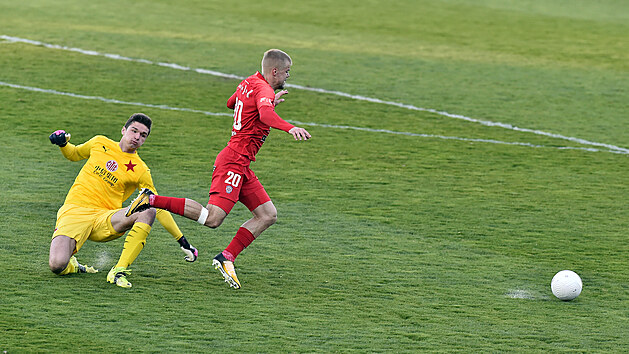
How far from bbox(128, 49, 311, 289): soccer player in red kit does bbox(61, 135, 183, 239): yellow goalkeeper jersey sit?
36 centimetres

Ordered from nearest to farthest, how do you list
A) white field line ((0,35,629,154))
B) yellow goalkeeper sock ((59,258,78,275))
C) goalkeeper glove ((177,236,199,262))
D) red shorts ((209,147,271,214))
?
yellow goalkeeper sock ((59,258,78,275)) < red shorts ((209,147,271,214)) < goalkeeper glove ((177,236,199,262)) < white field line ((0,35,629,154))

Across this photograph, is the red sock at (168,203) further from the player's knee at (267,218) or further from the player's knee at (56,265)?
the player's knee at (56,265)

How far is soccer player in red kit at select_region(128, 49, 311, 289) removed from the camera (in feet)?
21.9

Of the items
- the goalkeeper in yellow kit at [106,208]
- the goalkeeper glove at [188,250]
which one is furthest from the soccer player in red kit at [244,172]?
the goalkeeper in yellow kit at [106,208]

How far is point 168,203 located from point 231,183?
57 centimetres

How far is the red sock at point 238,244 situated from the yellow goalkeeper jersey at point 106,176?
1.30ft

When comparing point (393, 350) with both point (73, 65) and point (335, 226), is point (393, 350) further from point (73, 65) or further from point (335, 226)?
point (73, 65)

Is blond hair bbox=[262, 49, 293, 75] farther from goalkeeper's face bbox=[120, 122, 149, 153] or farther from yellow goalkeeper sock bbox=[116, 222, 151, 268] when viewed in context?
yellow goalkeeper sock bbox=[116, 222, 151, 268]

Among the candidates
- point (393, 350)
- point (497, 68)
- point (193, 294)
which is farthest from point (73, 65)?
point (393, 350)

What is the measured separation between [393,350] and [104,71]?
11.1 metres

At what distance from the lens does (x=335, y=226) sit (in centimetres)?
865

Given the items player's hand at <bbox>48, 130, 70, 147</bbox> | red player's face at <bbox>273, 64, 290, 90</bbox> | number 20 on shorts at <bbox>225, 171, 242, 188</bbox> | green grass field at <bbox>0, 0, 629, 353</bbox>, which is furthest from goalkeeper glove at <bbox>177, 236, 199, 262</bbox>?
red player's face at <bbox>273, 64, 290, 90</bbox>

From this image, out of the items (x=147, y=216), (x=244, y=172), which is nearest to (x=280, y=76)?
(x=244, y=172)

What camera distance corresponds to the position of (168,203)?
255 inches
